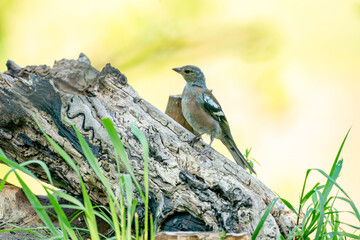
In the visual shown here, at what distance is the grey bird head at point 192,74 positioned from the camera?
461 cm

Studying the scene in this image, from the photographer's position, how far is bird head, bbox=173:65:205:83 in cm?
461

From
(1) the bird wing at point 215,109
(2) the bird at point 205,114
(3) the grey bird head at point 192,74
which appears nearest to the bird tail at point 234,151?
(2) the bird at point 205,114

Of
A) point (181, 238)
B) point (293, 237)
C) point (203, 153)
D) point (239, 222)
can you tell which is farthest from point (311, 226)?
point (181, 238)

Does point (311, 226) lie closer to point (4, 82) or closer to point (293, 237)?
point (293, 237)

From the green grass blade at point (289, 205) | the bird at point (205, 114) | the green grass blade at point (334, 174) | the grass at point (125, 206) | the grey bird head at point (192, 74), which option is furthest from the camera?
the grey bird head at point (192, 74)

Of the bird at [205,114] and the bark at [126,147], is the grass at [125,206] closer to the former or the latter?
the bark at [126,147]

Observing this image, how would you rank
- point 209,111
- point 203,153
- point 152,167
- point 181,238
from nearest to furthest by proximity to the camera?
point 181,238, point 152,167, point 203,153, point 209,111

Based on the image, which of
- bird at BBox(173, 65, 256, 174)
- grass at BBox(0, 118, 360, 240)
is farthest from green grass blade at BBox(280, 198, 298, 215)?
bird at BBox(173, 65, 256, 174)

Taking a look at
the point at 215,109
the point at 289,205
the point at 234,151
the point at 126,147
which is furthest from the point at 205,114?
the point at 289,205

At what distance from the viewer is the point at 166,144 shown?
3418 millimetres

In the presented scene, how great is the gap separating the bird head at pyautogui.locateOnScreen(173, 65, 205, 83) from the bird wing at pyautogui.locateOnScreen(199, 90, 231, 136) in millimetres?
231

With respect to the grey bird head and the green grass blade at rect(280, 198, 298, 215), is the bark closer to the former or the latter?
the green grass blade at rect(280, 198, 298, 215)

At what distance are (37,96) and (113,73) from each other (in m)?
0.66

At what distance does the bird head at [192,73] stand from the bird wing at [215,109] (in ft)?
0.76
